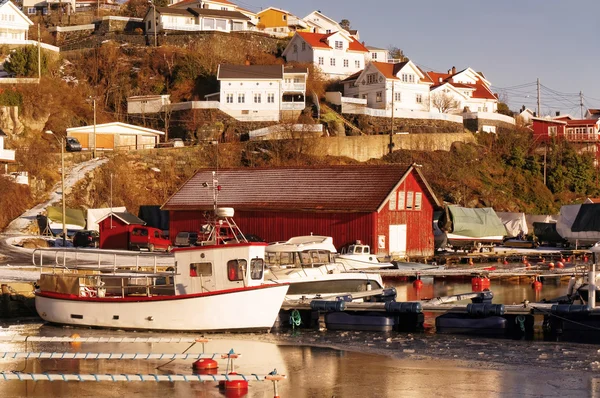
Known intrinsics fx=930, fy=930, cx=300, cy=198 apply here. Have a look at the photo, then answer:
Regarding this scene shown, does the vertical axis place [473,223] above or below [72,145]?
below

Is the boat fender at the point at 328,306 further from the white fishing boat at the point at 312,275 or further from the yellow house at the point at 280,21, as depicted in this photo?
the yellow house at the point at 280,21

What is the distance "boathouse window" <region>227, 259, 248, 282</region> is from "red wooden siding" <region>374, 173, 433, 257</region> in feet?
78.3

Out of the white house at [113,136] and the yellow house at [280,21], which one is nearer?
the white house at [113,136]

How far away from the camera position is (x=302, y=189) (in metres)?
53.7

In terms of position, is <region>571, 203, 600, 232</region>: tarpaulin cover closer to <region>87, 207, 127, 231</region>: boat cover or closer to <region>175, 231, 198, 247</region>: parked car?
<region>175, 231, 198, 247</region>: parked car

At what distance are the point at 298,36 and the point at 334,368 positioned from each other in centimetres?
8093

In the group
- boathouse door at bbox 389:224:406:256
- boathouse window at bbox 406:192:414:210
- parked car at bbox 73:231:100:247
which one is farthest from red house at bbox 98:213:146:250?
boathouse window at bbox 406:192:414:210

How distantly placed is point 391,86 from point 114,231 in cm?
4577

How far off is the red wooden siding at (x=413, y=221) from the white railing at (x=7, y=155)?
3065 cm

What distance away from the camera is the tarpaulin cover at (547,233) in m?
63.9

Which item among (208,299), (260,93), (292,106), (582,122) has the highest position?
(260,93)

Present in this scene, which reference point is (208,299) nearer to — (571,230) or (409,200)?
(409,200)

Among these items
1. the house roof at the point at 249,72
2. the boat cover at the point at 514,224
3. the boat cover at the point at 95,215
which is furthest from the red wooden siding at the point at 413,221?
the house roof at the point at 249,72

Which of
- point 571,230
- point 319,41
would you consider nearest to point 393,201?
point 571,230
